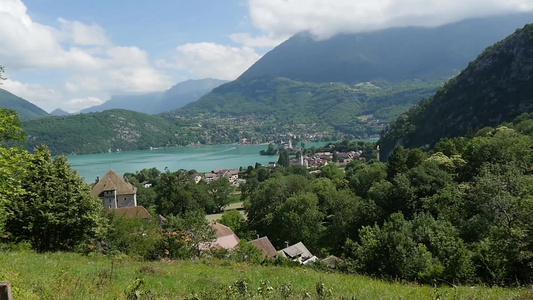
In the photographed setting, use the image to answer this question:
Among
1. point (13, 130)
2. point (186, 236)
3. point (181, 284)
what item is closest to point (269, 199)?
point (186, 236)

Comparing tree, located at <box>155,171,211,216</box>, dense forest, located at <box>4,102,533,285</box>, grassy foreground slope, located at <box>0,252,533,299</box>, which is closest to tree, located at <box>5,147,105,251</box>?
dense forest, located at <box>4,102,533,285</box>

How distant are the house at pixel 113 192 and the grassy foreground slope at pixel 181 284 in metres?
30.3

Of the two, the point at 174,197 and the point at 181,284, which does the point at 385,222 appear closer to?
the point at 181,284

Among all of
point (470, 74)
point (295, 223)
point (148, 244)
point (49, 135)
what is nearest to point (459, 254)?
point (148, 244)

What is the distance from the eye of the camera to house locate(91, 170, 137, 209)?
130 feet

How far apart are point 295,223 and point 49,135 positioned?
627 feet

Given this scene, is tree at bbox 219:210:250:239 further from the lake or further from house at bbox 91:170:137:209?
the lake

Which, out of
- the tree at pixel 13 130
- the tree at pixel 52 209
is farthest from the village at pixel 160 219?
the tree at pixel 13 130

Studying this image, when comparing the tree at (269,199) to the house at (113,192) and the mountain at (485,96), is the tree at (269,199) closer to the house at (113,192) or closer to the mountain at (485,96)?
the house at (113,192)

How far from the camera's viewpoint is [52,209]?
518 inches

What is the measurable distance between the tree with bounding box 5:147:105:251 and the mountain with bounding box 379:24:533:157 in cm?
6337

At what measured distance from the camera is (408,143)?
77750 millimetres

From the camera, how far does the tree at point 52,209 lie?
12.8m

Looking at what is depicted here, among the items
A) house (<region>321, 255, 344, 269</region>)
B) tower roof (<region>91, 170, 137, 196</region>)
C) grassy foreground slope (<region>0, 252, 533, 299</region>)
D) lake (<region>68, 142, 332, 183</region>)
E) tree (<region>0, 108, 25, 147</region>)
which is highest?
tree (<region>0, 108, 25, 147</region>)
